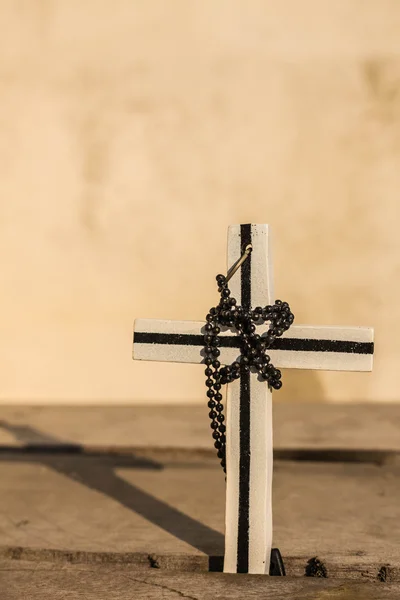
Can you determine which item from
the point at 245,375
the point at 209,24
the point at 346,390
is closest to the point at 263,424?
the point at 245,375

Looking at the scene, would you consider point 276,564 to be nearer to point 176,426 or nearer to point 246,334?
point 246,334

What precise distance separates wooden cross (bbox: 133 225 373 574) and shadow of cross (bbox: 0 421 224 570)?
0.62 ft

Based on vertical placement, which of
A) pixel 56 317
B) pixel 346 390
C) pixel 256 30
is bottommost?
pixel 346 390

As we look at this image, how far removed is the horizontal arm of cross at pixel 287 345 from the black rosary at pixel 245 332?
0.07 ft

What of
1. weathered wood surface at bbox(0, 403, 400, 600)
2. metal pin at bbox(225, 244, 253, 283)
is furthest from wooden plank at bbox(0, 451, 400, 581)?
metal pin at bbox(225, 244, 253, 283)

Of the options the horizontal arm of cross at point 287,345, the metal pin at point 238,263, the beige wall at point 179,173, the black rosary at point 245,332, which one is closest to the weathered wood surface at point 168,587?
the black rosary at point 245,332

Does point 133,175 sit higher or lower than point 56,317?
higher

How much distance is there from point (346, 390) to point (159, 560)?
162 cm

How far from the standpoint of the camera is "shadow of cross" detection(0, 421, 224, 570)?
1.74 m

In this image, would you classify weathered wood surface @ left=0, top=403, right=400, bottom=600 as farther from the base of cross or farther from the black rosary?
the black rosary

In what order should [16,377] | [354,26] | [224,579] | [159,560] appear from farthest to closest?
1. [16,377]
2. [354,26]
3. [159,560]
4. [224,579]

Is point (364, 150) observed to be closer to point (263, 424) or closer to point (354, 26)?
point (354, 26)

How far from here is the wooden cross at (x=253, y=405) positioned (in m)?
1.44

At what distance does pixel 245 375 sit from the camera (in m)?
1.46
